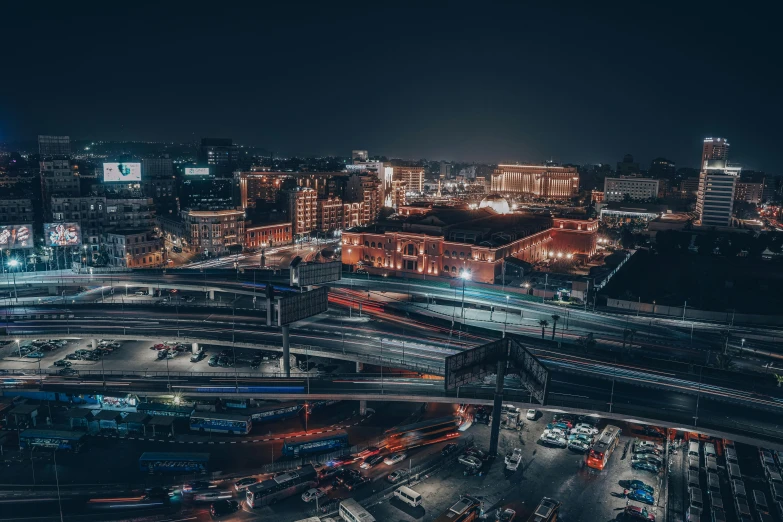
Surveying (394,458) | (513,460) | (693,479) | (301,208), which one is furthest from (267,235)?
(693,479)

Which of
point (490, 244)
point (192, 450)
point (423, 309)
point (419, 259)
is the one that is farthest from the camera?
point (419, 259)

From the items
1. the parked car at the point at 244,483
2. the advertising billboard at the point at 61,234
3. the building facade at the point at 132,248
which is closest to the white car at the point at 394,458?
the parked car at the point at 244,483

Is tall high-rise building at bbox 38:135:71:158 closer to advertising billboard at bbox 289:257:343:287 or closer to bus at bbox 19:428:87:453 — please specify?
Answer: advertising billboard at bbox 289:257:343:287

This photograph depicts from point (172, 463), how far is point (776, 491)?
3901 centimetres

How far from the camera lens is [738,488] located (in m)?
33.3

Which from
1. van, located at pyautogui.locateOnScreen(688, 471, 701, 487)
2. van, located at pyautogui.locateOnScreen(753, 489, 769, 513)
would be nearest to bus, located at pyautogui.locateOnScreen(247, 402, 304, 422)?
van, located at pyautogui.locateOnScreen(688, 471, 701, 487)

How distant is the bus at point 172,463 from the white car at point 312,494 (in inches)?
309

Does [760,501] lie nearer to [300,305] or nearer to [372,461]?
[372,461]

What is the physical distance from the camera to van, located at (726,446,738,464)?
36406 millimetres

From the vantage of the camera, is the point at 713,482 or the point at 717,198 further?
the point at 717,198

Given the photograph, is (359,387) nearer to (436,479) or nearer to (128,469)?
(436,479)

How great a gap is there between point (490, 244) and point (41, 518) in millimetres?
67776

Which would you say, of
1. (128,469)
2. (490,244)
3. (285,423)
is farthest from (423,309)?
(128,469)

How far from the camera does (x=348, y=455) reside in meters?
37.8
